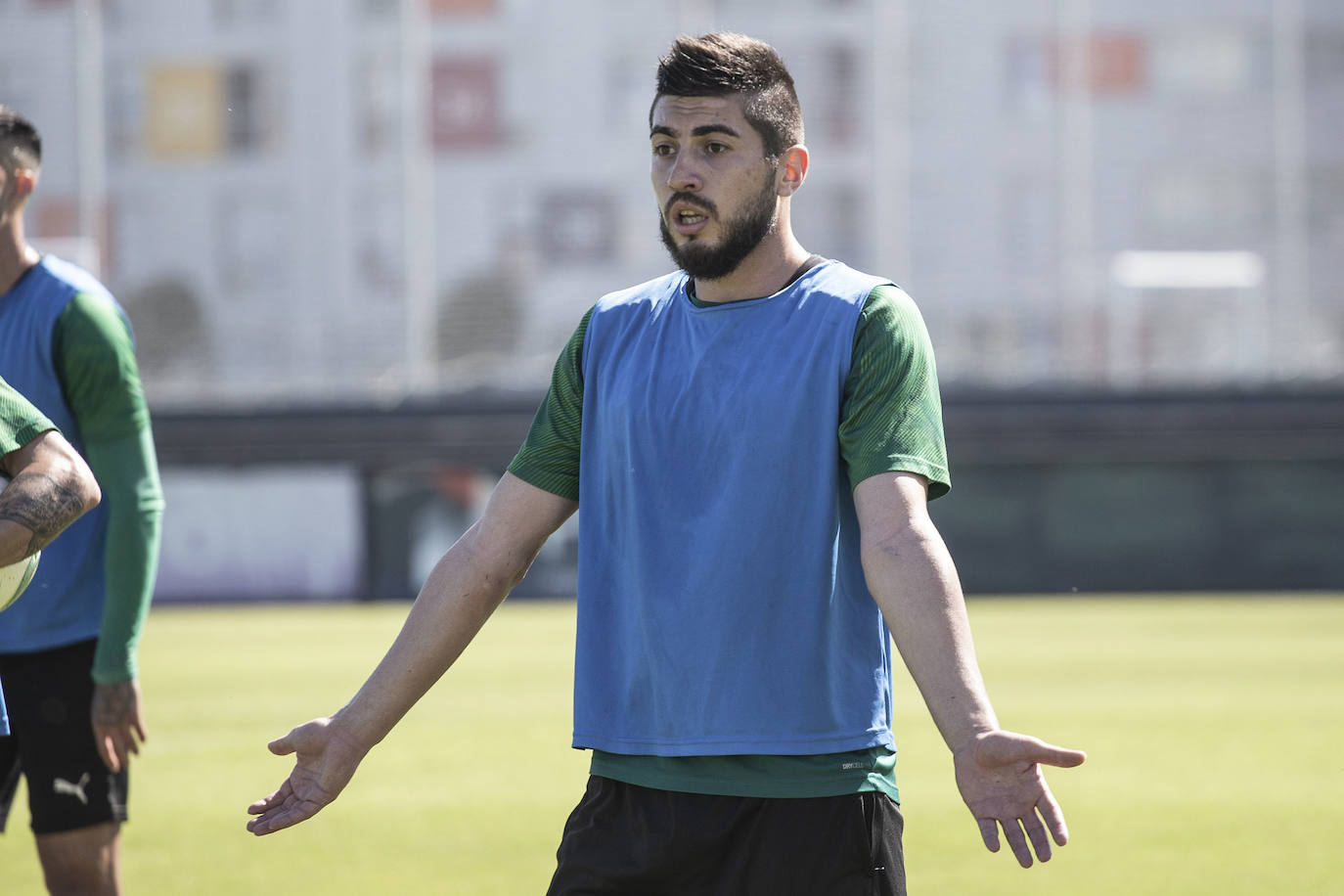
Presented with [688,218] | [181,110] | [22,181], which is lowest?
[688,218]

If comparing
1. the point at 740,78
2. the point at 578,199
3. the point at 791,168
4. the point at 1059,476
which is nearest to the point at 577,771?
the point at 791,168

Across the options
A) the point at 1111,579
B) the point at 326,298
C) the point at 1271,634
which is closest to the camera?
the point at 1271,634

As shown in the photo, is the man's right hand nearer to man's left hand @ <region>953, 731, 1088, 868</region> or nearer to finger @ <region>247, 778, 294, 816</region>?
finger @ <region>247, 778, 294, 816</region>

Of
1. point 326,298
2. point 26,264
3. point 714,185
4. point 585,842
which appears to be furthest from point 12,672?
point 326,298

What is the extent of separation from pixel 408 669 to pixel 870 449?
98 cm

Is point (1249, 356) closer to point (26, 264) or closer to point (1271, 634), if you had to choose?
point (1271, 634)

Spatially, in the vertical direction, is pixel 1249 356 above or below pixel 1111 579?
above

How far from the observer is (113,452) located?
481 cm

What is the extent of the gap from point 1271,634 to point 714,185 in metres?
15.7

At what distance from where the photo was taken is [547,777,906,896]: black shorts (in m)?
3.14

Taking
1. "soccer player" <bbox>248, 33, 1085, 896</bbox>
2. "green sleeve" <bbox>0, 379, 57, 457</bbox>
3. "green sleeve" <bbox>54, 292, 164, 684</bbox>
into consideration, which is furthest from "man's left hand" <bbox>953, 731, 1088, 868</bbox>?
"green sleeve" <bbox>54, 292, 164, 684</bbox>

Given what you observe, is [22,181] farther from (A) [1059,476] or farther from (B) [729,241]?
(A) [1059,476]

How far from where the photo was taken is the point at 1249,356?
1029 inches

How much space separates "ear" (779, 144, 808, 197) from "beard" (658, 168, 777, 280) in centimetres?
4
